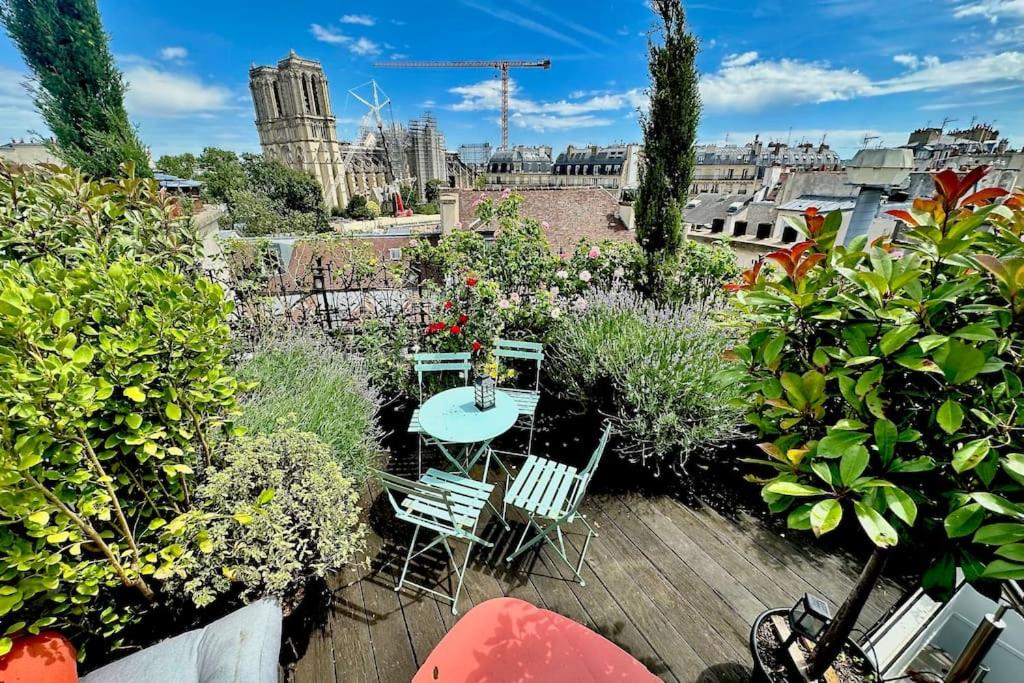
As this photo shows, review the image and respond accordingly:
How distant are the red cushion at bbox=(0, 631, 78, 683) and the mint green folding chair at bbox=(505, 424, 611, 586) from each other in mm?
2033

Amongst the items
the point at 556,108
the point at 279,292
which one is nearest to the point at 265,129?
the point at 556,108

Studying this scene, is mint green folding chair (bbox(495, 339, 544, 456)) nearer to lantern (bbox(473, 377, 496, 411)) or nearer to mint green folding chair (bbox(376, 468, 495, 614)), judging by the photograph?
lantern (bbox(473, 377, 496, 411))

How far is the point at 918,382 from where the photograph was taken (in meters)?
1.20

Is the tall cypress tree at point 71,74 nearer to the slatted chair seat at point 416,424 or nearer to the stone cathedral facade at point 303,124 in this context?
the slatted chair seat at point 416,424

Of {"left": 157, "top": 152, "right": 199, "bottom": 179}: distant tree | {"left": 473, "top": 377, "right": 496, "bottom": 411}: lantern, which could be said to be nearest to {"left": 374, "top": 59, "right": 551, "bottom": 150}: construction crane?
{"left": 157, "top": 152, "right": 199, "bottom": 179}: distant tree

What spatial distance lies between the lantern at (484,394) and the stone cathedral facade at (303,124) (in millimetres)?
76369

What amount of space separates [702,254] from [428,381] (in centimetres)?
418

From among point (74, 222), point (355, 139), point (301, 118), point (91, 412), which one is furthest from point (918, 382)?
point (355, 139)

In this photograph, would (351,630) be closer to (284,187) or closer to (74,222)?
(74,222)

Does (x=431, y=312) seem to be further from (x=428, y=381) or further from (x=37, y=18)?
(x=37, y=18)

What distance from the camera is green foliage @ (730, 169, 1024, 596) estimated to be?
97 centimetres

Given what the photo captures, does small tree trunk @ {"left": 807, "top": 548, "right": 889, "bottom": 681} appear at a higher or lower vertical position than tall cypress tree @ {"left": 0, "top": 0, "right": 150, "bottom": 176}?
lower

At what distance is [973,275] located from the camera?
115 cm

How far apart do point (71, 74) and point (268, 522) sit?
13464 millimetres
